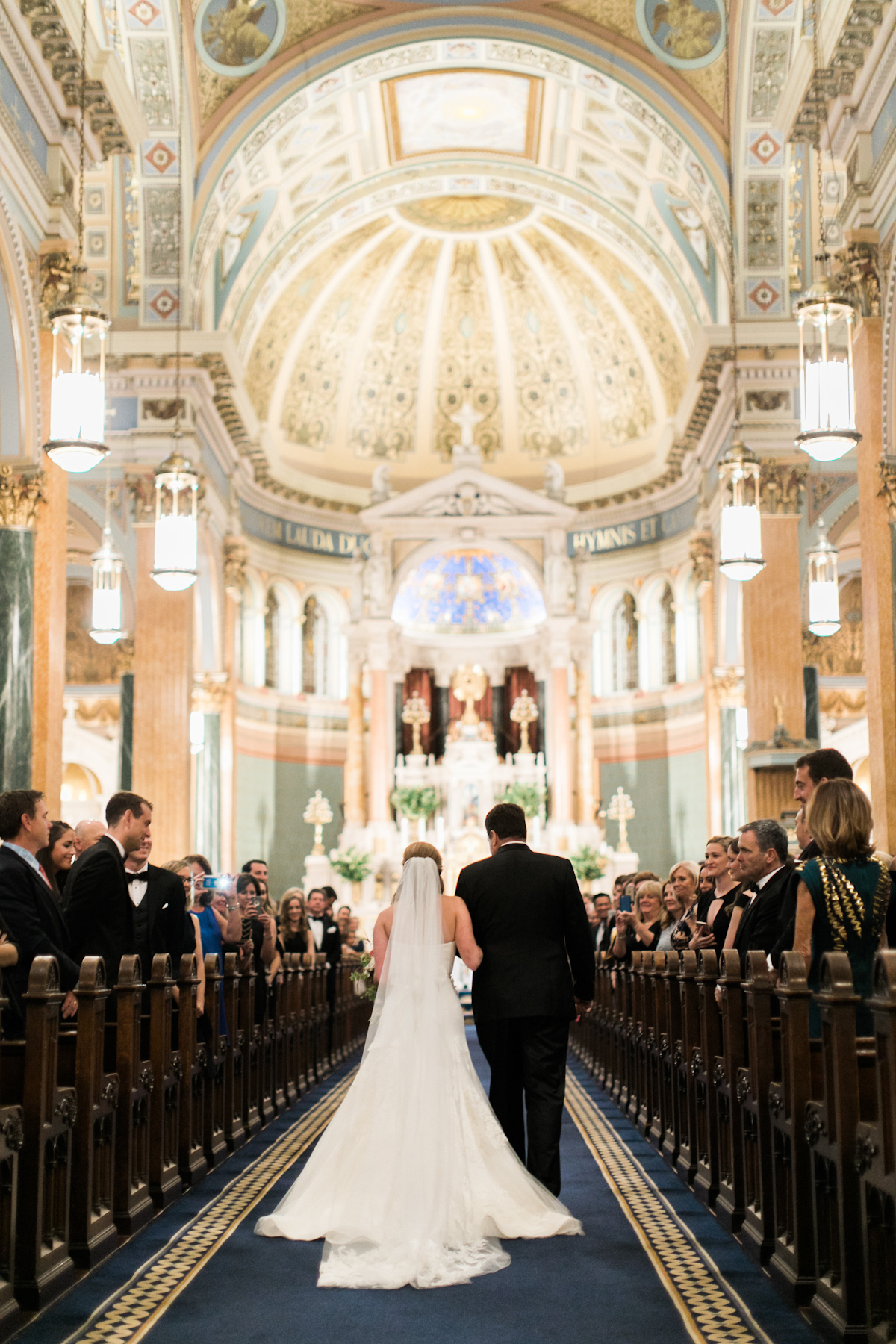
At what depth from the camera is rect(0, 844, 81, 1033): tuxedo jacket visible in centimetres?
517

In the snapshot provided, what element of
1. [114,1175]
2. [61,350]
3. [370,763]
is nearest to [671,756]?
[370,763]

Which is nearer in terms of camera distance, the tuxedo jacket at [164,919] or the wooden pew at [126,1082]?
the wooden pew at [126,1082]

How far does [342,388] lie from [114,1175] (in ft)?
76.3

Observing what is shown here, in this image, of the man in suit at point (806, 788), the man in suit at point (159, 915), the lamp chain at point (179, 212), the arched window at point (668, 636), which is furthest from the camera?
the arched window at point (668, 636)

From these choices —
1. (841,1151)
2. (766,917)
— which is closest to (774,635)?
(766,917)

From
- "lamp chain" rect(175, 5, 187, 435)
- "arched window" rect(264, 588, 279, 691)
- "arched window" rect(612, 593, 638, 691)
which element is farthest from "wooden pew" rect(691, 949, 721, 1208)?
"arched window" rect(612, 593, 638, 691)

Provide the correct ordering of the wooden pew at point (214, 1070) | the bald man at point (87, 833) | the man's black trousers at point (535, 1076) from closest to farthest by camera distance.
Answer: the man's black trousers at point (535, 1076), the wooden pew at point (214, 1070), the bald man at point (87, 833)

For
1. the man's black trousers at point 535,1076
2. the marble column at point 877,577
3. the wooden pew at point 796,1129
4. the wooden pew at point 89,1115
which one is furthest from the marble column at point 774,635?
the wooden pew at point 89,1115

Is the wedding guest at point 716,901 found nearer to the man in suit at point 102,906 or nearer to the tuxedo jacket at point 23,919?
the man in suit at point 102,906

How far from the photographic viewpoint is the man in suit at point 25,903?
5172 millimetres

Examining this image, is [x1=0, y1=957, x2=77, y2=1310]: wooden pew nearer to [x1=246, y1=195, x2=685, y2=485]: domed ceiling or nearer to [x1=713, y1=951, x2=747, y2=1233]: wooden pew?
[x1=713, y1=951, x2=747, y2=1233]: wooden pew

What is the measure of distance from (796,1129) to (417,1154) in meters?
1.60

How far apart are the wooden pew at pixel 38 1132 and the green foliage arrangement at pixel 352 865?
19254 mm

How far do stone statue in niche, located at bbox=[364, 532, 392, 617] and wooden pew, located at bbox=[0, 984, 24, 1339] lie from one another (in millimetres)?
21757
